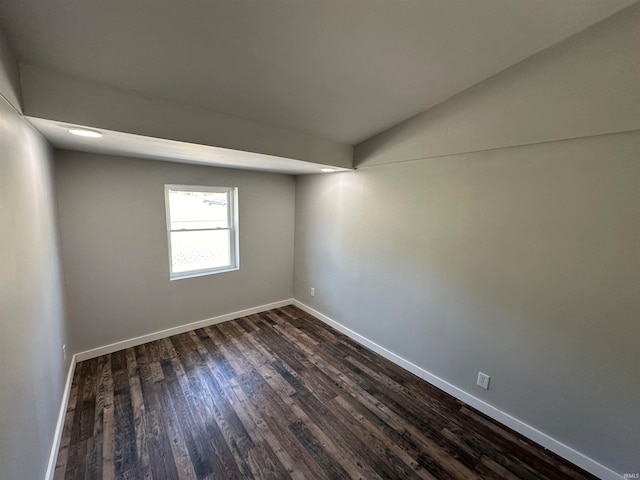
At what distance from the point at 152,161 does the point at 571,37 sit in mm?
3581

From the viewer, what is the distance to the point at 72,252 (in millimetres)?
2502

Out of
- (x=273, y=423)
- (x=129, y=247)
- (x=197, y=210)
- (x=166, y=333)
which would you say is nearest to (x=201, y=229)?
(x=197, y=210)

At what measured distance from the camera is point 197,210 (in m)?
3.31

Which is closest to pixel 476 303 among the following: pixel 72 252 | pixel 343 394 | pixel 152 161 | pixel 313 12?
pixel 343 394

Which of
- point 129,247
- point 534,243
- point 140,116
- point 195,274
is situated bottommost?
point 195,274

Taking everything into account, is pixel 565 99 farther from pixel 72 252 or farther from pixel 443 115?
pixel 72 252

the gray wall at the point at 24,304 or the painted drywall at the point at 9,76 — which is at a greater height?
the painted drywall at the point at 9,76

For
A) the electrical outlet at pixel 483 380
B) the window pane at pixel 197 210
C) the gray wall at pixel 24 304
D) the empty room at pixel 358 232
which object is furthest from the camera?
the window pane at pixel 197 210

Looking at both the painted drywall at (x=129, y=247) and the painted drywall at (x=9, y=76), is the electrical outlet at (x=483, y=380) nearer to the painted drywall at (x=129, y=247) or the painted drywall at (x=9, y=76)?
the painted drywall at (x=129, y=247)

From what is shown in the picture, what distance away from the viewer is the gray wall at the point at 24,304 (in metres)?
1.08

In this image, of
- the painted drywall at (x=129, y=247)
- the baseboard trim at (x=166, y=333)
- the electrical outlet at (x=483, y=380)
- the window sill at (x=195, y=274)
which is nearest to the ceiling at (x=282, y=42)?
the painted drywall at (x=129, y=247)

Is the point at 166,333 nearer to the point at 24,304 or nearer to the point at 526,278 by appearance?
the point at 24,304

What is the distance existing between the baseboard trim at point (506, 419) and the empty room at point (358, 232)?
13mm

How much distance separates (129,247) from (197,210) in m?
0.85
